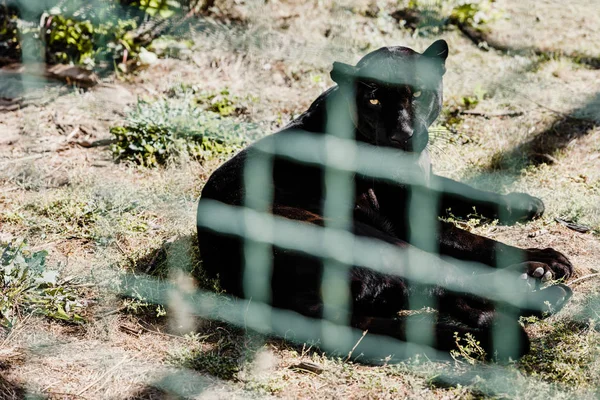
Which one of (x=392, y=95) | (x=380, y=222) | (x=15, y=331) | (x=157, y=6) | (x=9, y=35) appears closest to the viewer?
(x=15, y=331)

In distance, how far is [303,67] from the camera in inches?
211

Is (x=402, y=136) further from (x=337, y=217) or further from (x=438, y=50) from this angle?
(x=438, y=50)

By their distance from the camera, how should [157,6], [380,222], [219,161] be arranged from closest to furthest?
[380,222] → [219,161] → [157,6]

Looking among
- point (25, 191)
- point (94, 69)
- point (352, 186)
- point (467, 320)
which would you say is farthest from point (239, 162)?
point (94, 69)

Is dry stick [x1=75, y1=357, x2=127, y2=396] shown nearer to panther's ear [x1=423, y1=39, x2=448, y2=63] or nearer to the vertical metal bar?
the vertical metal bar

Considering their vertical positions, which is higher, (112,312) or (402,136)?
(402,136)

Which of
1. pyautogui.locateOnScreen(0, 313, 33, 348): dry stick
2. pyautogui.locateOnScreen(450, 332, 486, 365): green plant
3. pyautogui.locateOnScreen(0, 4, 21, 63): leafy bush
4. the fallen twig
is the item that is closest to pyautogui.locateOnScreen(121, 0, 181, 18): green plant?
pyautogui.locateOnScreen(0, 4, 21, 63): leafy bush

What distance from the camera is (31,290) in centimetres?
297

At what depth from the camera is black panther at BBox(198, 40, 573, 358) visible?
2.75 m

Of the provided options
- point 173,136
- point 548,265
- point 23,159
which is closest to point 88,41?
point 23,159

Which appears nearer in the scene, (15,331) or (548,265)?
(15,331)

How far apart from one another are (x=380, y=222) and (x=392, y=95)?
0.59 metres

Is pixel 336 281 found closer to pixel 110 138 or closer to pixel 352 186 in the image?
pixel 352 186

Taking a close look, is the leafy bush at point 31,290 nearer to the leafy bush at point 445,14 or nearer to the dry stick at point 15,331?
the dry stick at point 15,331
